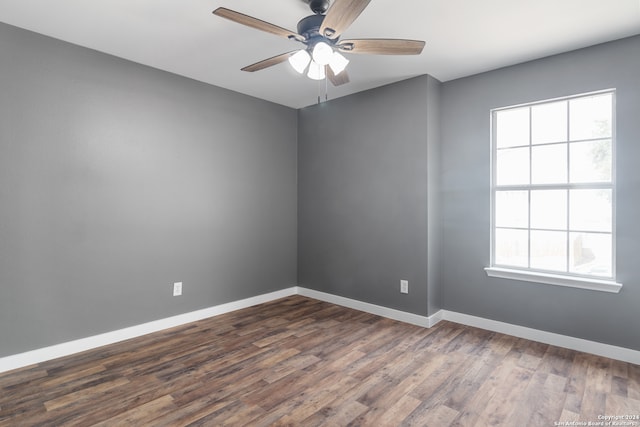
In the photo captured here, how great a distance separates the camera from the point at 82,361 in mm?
2600

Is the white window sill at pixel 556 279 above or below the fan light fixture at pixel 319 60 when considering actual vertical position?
below

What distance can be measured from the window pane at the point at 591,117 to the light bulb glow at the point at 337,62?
209cm

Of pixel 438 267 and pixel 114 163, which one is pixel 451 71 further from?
pixel 114 163

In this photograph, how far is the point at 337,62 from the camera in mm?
2164

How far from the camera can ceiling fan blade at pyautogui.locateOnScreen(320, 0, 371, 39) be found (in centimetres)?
159

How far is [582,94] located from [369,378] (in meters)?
2.81

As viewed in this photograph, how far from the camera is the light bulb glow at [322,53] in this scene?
1.95 metres

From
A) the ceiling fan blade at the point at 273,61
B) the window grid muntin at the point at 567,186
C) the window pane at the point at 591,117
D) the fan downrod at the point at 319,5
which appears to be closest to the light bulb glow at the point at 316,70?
the ceiling fan blade at the point at 273,61

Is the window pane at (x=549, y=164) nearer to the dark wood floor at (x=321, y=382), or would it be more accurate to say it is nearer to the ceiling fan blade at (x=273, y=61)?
the dark wood floor at (x=321, y=382)

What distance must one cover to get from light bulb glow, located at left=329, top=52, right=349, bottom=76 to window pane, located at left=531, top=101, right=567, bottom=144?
1.99 metres

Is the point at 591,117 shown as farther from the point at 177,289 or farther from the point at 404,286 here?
the point at 177,289

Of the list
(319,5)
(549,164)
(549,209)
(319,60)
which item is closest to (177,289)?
(319,60)

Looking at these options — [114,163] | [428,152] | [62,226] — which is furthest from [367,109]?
[62,226]

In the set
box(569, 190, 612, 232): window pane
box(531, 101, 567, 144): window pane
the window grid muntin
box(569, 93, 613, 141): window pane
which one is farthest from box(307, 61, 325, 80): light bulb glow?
box(569, 190, 612, 232): window pane
